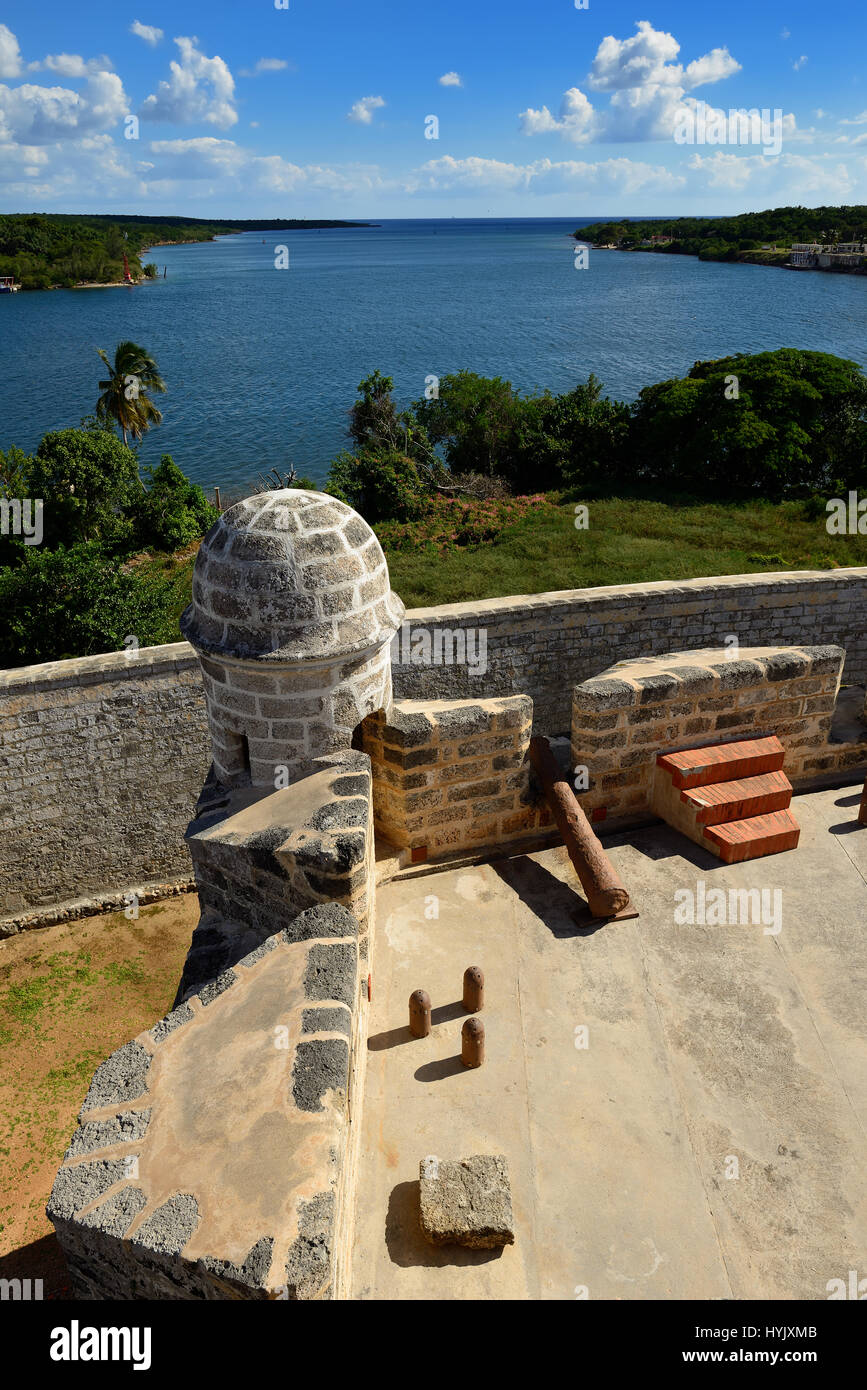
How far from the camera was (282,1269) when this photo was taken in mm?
3271

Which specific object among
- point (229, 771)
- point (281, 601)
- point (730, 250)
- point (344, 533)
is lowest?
point (229, 771)

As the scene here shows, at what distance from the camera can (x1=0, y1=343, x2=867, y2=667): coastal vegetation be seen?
24906mm

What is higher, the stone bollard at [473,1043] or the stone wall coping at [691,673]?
the stone wall coping at [691,673]

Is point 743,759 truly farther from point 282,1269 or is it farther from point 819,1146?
point 282,1269

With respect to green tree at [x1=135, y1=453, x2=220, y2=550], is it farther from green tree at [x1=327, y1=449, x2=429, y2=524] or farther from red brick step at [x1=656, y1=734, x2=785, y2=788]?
red brick step at [x1=656, y1=734, x2=785, y2=788]

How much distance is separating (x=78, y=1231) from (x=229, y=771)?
10.4 feet

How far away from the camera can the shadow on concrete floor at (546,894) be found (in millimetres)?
6086

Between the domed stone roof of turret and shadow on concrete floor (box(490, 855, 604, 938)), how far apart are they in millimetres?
2347

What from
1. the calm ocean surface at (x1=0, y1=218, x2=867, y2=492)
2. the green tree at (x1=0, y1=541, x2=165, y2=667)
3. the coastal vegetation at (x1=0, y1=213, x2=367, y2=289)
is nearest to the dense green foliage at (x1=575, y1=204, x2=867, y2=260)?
→ the calm ocean surface at (x1=0, y1=218, x2=867, y2=492)

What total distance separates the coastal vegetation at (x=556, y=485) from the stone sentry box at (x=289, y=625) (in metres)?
15.3

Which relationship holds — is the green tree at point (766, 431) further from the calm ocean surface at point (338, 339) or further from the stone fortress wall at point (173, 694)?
the calm ocean surface at point (338, 339)

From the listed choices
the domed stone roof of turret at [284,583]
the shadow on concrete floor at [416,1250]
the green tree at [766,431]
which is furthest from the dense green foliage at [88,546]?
the green tree at [766,431]

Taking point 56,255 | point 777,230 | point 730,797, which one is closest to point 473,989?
point 730,797
